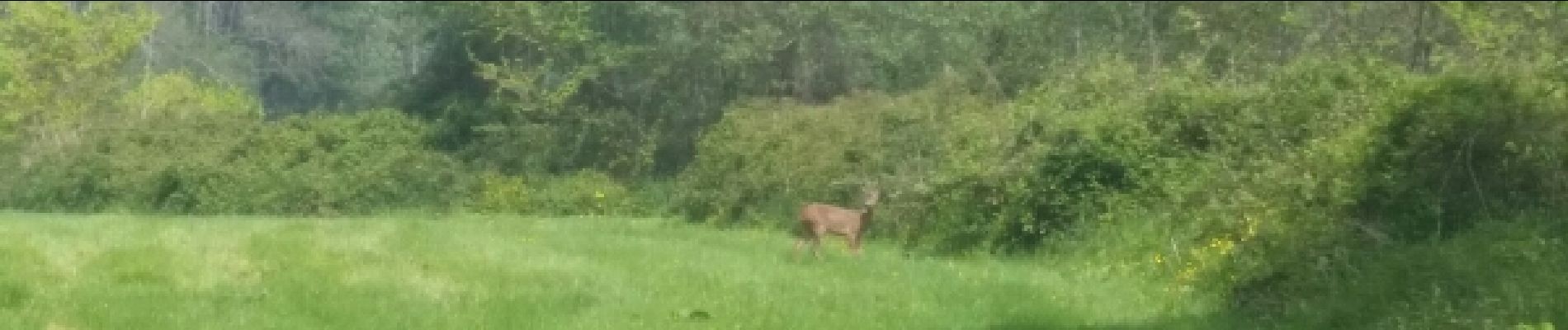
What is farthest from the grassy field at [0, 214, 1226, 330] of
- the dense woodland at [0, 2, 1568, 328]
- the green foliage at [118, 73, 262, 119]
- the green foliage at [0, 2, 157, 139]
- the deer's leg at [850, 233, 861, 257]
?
the green foliage at [118, 73, 262, 119]

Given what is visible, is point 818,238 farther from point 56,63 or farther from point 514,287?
point 56,63

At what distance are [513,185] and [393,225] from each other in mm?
14535

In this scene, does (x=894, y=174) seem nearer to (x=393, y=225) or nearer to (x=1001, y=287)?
(x=393, y=225)

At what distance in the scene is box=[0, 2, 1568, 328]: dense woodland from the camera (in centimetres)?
1300

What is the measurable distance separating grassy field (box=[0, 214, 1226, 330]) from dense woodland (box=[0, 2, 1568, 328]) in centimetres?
149

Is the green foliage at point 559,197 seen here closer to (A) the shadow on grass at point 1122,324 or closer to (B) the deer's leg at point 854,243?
(B) the deer's leg at point 854,243

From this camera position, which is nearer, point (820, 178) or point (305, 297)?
point (305, 297)

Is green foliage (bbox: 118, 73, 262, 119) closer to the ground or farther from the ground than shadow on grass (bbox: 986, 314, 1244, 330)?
closer to the ground

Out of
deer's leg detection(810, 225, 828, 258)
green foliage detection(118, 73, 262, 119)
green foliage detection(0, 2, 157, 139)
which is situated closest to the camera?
deer's leg detection(810, 225, 828, 258)

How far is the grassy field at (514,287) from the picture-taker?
12758mm

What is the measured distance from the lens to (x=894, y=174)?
81.5 ft

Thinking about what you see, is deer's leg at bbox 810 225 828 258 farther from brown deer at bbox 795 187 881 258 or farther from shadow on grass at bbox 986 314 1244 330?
shadow on grass at bbox 986 314 1244 330

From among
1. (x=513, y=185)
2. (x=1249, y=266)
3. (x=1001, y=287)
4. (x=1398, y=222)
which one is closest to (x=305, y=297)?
(x=1001, y=287)

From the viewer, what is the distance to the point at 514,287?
1480 cm
